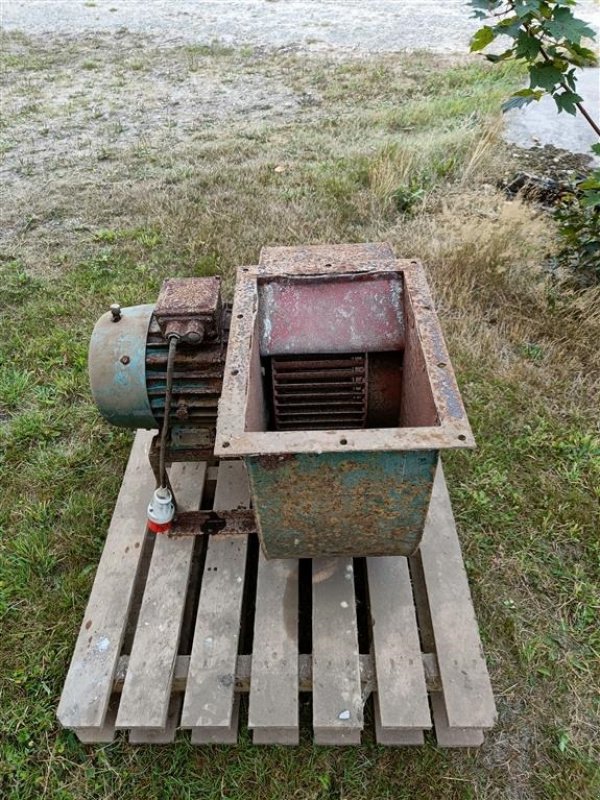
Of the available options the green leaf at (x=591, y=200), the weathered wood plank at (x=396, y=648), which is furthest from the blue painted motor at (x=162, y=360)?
the green leaf at (x=591, y=200)

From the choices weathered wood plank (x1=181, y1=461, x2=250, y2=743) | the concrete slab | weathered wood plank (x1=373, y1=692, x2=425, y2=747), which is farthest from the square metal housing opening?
the concrete slab

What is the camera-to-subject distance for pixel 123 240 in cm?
388

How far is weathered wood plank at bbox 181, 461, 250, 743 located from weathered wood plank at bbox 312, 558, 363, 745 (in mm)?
254

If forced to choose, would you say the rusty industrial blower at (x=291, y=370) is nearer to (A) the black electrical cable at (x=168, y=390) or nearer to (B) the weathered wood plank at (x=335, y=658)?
(A) the black electrical cable at (x=168, y=390)

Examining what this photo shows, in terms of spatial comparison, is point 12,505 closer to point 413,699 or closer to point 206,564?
point 206,564

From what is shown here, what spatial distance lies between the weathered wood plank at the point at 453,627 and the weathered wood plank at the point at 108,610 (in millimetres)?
1019

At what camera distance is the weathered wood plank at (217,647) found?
5.36 ft

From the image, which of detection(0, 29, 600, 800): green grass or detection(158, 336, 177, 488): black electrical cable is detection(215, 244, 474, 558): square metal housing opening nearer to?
detection(158, 336, 177, 488): black electrical cable

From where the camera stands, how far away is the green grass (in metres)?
1.67

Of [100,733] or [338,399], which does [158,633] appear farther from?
[338,399]

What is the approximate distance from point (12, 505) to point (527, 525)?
2.10 meters

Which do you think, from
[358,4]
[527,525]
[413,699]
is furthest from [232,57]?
[413,699]

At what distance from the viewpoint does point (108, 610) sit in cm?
187

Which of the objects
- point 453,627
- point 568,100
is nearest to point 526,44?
point 568,100
